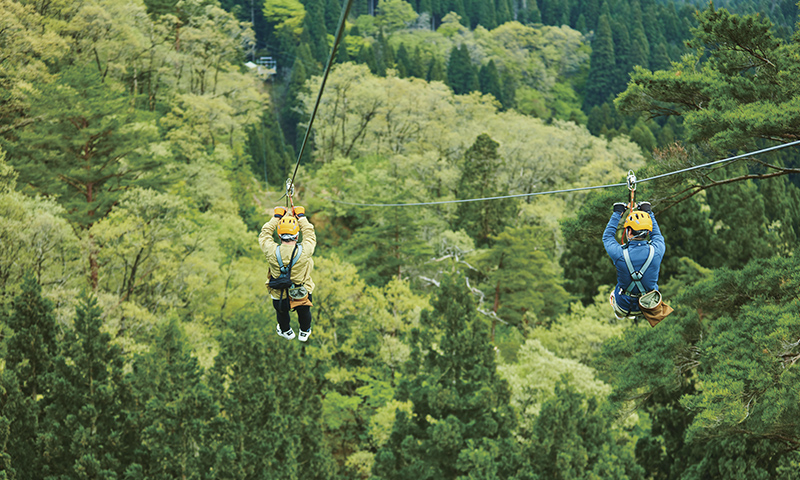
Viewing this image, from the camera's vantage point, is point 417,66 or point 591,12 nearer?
point 417,66

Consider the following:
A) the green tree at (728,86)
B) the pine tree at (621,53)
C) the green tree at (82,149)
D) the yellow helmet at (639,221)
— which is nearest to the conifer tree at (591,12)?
the pine tree at (621,53)

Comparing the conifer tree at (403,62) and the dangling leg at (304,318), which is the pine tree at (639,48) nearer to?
the conifer tree at (403,62)

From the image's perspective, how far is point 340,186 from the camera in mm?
40406

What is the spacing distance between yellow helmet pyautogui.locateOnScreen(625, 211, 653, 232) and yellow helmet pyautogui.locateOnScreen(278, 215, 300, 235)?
11.2 feet

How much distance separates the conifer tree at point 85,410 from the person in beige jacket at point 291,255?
12.3 meters

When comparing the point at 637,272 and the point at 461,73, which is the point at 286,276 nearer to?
the point at 637,272

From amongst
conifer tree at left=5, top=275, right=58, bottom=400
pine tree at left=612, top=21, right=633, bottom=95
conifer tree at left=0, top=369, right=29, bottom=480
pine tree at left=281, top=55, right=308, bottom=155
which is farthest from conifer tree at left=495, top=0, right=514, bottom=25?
conifer tree at left=0, top=369, right=29, bottom=480

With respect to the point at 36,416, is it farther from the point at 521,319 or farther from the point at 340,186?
the point at 340,186

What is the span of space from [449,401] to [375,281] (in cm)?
1400

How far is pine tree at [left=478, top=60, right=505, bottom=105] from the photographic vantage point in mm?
72125

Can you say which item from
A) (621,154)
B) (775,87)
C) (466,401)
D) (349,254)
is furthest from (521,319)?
(775,87)

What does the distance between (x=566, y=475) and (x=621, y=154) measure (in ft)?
115

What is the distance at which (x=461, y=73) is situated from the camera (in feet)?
242

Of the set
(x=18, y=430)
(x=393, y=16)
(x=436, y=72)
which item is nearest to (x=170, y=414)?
(x=18, y=430)
